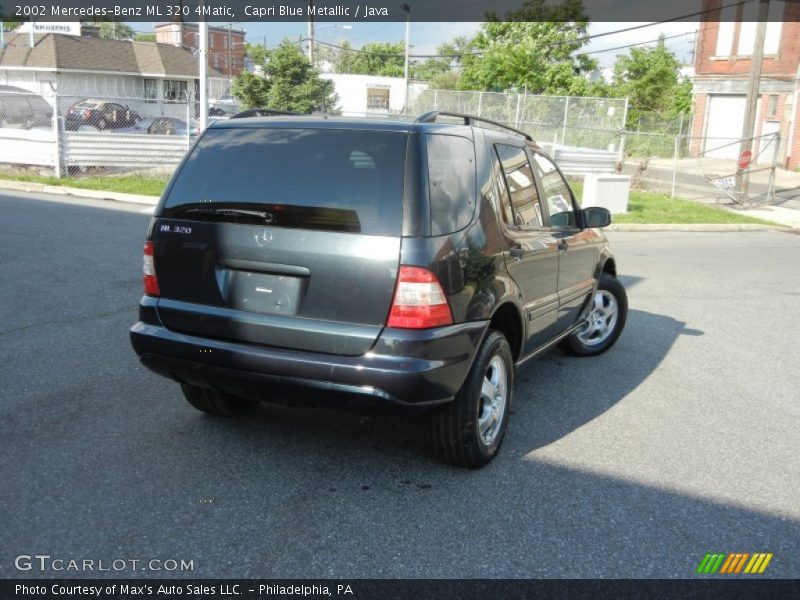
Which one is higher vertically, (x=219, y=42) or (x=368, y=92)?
(x=219, y=42)

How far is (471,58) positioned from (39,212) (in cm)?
4040

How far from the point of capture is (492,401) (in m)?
4.42

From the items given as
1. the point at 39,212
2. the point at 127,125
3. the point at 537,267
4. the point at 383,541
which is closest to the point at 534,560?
the point at 383,541

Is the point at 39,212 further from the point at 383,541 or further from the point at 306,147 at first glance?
the point at 383,541

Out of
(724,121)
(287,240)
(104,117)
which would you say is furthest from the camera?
(724,121)

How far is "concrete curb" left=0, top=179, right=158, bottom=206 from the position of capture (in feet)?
53.1

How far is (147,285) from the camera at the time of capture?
429 centimetres

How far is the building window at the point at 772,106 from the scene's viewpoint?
Answer: 36.8m

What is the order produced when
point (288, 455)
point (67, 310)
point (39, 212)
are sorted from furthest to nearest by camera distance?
point (39, 212)
point (67, 310)
point (288, 455)

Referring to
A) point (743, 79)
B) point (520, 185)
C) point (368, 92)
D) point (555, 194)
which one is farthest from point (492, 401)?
point (368, 92)

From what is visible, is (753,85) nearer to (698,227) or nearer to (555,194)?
(698,227)

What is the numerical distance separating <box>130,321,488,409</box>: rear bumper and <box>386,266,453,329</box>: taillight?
46 millimetres

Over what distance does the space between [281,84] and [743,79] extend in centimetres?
2611

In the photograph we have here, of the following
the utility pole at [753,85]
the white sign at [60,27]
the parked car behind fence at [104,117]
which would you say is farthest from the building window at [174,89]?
the utility pole at [753,85]
